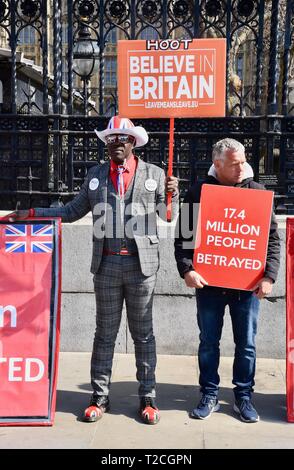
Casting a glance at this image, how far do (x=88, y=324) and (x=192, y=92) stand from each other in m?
2.40

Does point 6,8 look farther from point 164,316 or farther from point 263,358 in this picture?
point 263,358

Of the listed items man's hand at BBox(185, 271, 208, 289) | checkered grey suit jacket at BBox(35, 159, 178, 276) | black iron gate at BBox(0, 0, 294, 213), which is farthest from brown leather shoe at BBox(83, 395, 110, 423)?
black iron gate at BBox(0, 0, 294, 213)

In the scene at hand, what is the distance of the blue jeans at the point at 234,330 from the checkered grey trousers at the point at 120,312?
38 cm

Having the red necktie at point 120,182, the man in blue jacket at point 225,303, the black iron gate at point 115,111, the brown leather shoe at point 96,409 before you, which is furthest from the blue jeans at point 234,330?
the black iron gate at point 115,111

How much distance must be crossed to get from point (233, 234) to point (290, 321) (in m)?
0.80

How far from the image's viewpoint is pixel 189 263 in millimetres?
4238

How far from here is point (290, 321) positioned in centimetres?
438

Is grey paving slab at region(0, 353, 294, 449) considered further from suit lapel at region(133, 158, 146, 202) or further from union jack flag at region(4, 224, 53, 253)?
suit lapel at region(133, 158, 146, 202)

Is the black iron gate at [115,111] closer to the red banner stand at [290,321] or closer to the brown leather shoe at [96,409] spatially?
the red banner stand at [290,321]

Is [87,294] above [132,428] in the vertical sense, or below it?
above

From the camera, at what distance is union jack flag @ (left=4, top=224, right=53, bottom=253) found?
4.29 meters

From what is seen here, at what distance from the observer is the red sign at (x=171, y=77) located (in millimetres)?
4992

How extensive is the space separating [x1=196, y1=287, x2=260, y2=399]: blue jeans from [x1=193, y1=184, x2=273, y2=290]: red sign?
159mm
